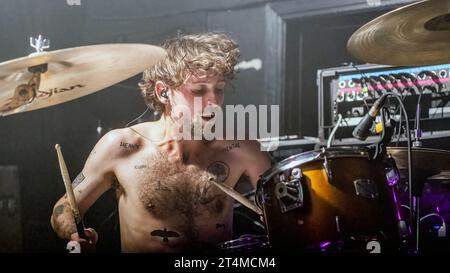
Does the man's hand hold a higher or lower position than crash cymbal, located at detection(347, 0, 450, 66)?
lower

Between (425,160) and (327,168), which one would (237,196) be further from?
(425,160)

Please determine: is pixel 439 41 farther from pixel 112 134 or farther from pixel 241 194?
pixel 112 134

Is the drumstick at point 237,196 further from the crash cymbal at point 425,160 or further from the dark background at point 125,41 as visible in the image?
the crash cymbal at point 425,160

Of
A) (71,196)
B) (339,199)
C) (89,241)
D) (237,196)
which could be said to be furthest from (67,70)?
(339,199)

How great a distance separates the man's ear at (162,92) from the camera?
7.75 feet

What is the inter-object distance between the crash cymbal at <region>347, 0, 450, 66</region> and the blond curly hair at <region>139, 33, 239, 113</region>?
479mm

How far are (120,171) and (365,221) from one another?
0.98 metres

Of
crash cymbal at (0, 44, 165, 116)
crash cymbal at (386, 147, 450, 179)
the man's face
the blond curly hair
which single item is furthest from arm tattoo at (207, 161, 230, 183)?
crash cymbal at (386, 147, 450, 179)

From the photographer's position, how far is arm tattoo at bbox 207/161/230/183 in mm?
2291

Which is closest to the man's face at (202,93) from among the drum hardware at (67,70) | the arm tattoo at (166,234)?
the drum hardware at (67,70)

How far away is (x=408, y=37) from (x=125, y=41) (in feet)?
3.53

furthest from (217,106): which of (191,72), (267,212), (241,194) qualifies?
(267,212)

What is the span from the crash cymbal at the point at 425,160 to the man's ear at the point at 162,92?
34.8 inches

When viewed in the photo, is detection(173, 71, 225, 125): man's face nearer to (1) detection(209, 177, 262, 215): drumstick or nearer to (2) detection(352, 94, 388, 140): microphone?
(1) detection(209, 177, 262, 215): drumstick
